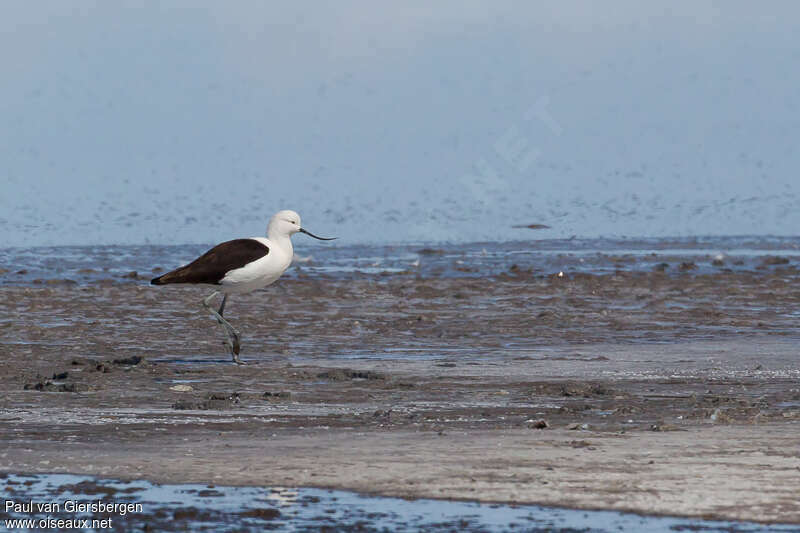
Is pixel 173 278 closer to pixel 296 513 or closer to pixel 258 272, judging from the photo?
pixel 258 272

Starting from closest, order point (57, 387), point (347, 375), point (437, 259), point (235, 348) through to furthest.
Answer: point (57, 387) → point (347, 375) → point (235, 348) → point (437, 259)

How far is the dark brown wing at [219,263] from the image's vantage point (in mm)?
15398

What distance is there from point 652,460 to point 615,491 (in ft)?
3.01

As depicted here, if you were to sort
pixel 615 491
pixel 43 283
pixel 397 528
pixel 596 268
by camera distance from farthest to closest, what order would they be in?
1. pixel 596 268
2. pixel 43 283
3. pixel 615 491
4. pixel 397 528

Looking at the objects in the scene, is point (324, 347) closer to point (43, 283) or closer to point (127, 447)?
point (127, 447)

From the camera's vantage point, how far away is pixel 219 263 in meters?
15.4

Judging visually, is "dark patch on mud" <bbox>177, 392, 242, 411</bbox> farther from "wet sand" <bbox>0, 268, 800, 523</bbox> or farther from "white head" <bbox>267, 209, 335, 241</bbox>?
"white head" <bbox>267, 209, 335, 241</bbox>

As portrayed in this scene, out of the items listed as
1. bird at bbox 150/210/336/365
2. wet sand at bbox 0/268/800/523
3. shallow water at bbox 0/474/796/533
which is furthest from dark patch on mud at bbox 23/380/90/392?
shallow water at bbox 0/474/796/533

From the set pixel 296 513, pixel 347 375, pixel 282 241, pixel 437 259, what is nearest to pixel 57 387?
pixel 347 375

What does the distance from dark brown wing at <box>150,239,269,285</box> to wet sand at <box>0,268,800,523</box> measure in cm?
84

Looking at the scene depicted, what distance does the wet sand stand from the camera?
28.0 feet

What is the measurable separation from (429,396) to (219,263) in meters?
3.83

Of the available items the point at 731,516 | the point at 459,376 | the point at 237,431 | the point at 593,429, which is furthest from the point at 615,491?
the point at 459,376

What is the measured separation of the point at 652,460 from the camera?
29.3 feet
